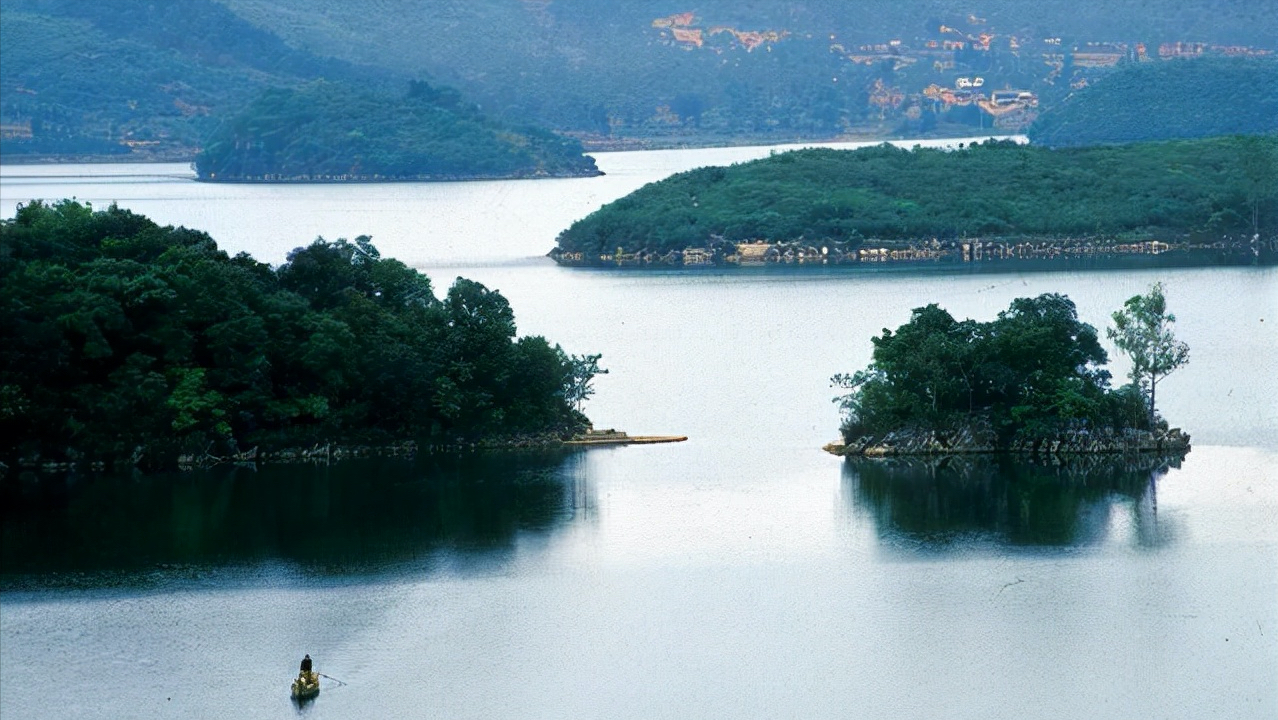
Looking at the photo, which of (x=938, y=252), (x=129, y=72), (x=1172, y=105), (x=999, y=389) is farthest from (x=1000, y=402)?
(x=129, y=72)

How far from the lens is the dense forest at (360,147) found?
433ft

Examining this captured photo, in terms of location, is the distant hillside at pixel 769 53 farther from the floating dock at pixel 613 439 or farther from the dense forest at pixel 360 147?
the floating dock at pixel 613 439

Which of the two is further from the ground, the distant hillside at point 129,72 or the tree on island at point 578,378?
the distant hillside at point 129,72

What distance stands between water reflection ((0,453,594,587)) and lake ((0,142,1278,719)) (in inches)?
2.9

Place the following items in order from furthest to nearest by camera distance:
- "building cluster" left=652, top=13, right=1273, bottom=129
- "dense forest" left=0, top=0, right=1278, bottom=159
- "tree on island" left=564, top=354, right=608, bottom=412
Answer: "building cluster" left=652, top=13, right=1273, bottom=129 → "dense forest" left=0, top=0, right=1278, bottom=159 → "tree on island" left=564, top=354, right=608, bottom=412

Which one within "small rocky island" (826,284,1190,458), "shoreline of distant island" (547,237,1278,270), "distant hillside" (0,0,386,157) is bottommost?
"small rocky island" (826,284,1190,458)

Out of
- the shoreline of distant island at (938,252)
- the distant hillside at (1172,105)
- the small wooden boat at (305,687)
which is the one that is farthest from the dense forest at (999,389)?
the distant hillside at (1172,105)

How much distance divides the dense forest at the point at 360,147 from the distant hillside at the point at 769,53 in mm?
29400

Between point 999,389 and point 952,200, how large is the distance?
41067 millimetres

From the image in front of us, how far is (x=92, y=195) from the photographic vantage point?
369 ft

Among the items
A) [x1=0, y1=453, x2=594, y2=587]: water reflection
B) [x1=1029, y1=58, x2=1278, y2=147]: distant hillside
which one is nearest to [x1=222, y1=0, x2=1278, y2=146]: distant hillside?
[x1=1029, y1=58, x2=1278, y2=147]: distant hillside

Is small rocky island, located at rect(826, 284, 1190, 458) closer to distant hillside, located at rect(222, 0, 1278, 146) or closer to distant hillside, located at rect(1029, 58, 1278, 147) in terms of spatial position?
distant hillside, located at rect(1029, 58, 1278, 147)

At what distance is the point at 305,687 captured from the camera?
25.9 meters

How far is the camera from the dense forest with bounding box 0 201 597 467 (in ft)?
121
